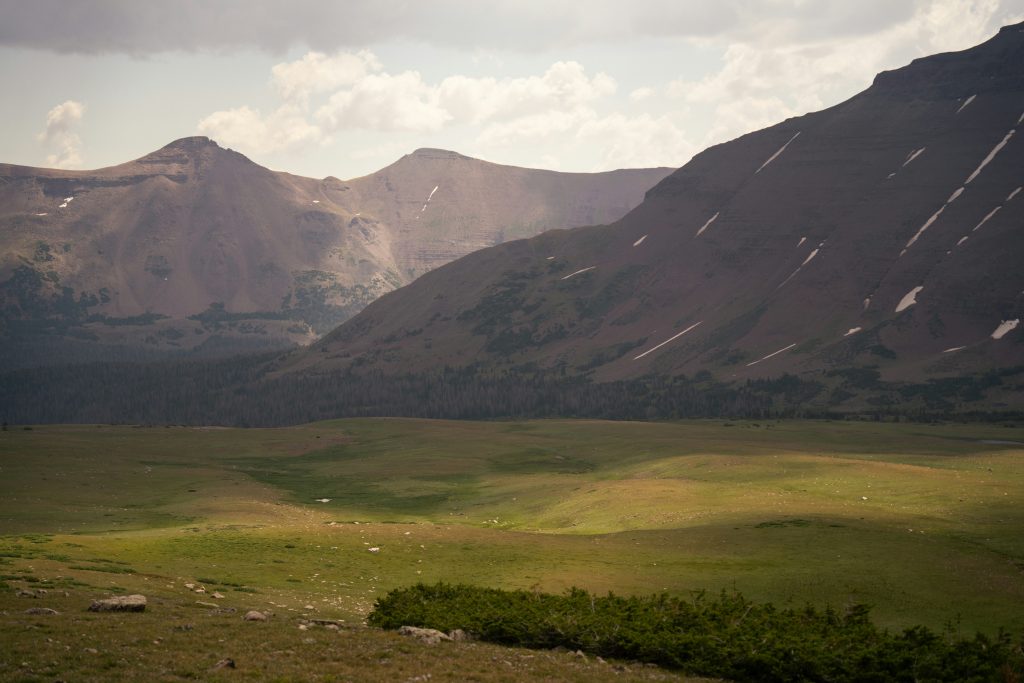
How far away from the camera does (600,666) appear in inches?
1242

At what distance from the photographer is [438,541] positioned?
185 ft

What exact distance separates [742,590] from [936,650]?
14124 mm

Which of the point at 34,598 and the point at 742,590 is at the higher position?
the point at 34,598

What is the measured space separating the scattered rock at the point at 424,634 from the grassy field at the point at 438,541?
2.86 feet

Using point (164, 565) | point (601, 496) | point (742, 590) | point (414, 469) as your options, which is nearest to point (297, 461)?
point (414, 469)

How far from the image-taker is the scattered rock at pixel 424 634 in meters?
33.4

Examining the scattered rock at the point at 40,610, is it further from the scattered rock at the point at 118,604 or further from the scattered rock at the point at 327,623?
the scattered rock at the point at 327,623

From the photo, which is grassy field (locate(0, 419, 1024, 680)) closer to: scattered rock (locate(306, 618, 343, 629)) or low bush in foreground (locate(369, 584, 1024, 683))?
scattered rock (locate(306, 618, 343, 629))

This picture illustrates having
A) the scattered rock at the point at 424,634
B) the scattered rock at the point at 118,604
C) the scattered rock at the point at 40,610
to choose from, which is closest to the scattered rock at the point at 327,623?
the scattered rock at the point at 424,634

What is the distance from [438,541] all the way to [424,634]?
22.8 meters

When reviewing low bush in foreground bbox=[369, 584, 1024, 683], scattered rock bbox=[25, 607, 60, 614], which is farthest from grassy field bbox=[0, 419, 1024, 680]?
low bush in foreground bbox=[369, 584, 1024, 683]

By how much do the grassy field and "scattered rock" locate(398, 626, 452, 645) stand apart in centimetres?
87

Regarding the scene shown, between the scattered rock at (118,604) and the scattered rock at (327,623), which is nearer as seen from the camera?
the scattered rock at (118,604)

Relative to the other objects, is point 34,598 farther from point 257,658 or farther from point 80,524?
point 80,524
